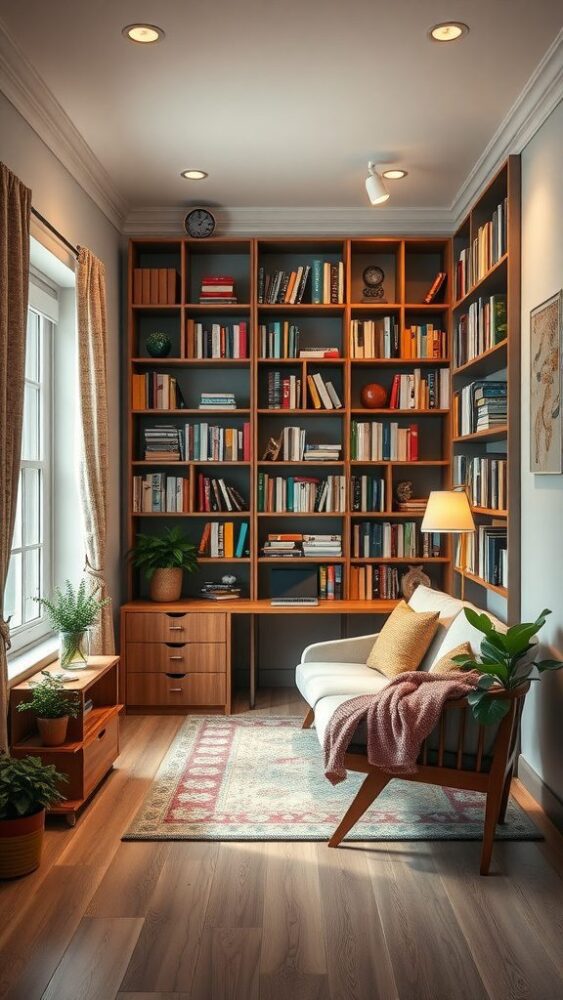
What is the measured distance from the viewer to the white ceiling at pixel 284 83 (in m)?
3.03

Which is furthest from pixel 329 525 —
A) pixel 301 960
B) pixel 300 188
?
pixel 301 960

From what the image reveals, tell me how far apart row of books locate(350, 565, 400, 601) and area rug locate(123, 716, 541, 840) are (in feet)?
3.74

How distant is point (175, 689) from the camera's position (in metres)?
4.96

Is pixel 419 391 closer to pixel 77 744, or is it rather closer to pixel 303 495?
pixel 303 495

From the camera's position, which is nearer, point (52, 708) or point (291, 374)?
point (52, 708)

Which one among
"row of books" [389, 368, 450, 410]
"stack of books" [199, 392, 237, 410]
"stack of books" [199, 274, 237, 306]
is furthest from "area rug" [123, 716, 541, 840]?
"stack of books" [199, 274, 237, 306]

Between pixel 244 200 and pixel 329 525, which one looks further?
pixel 329 525

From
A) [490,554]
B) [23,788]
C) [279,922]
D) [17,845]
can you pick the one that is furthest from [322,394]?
[279,922]

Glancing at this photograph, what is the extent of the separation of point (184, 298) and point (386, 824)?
10.7 feet

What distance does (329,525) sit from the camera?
5.58 m

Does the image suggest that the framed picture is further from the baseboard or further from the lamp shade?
the baseboard

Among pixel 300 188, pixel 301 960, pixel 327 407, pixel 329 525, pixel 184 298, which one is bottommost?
pixel 301 960

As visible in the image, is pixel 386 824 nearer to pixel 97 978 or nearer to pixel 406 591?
pixel 97 978

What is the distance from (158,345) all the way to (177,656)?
1854 mm
